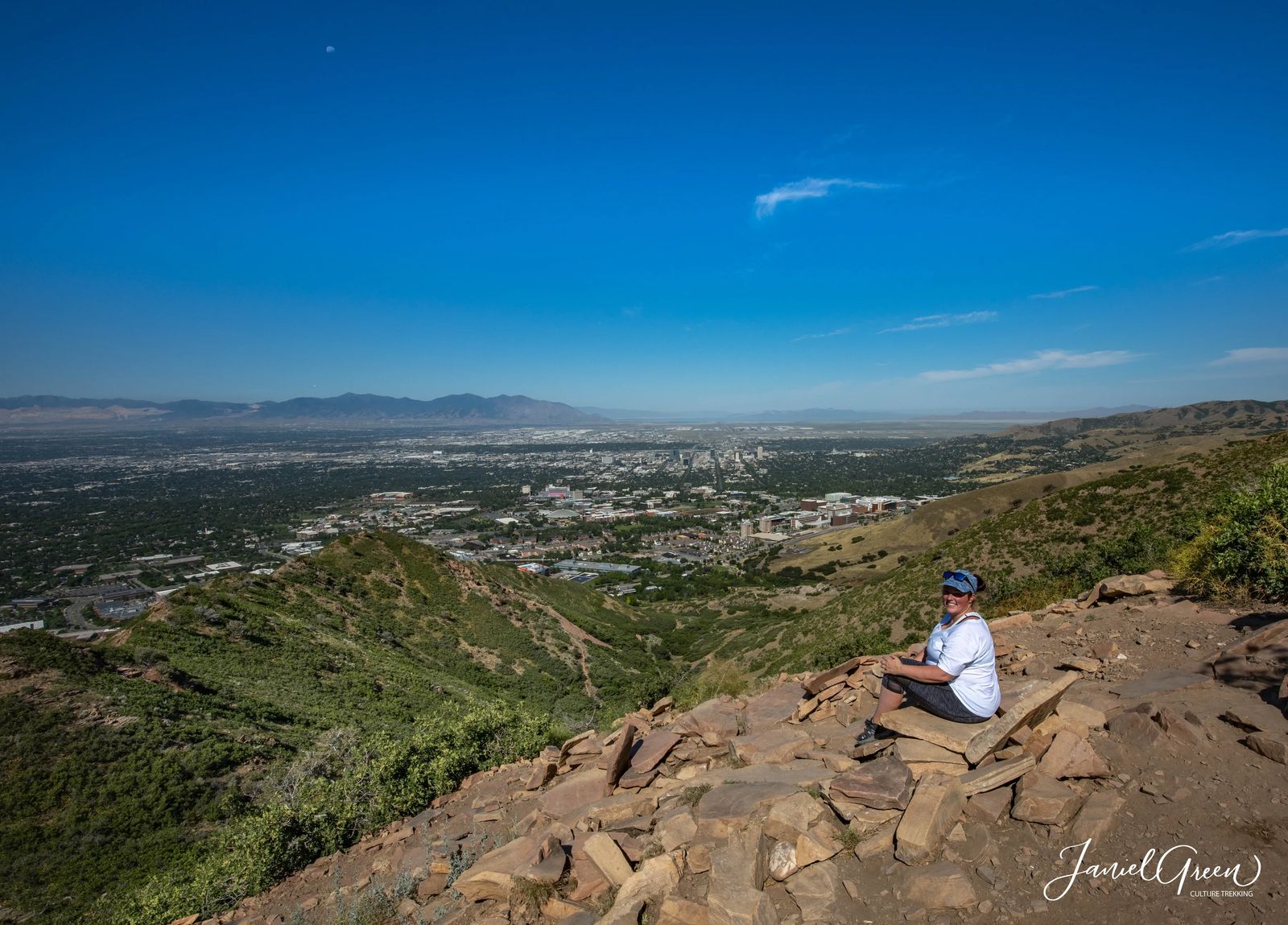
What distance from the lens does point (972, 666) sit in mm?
5723

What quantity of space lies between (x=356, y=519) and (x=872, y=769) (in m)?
120

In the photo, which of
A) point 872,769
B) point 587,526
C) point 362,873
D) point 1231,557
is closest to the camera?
point 872,769

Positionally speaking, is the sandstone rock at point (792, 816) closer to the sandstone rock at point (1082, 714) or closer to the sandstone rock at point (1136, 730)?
the sandstone rock at point (1082, 714)

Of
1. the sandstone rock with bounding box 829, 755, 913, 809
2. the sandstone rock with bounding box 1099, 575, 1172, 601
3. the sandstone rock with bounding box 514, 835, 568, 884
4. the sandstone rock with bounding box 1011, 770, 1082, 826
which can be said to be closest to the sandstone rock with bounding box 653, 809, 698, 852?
the sandstone rock with bounding box 514, 835, 568, 884

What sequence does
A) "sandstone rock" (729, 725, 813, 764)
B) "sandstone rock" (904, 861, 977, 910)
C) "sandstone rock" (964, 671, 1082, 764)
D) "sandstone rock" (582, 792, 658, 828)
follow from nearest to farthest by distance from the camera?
"sandstone rock" (904, 861, 977, 910), "sandstone rock" (964, 671, 1082, 764), "sandstone rock" (582, 792, 658, 828), "sandstone rock" (729, 725, 813, 764)

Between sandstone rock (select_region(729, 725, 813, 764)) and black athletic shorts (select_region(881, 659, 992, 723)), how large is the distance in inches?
65.6

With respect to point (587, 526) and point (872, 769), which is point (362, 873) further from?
point (587, 526)

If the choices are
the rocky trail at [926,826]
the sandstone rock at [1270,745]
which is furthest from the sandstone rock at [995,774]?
the sandstone rock at [1270,745]

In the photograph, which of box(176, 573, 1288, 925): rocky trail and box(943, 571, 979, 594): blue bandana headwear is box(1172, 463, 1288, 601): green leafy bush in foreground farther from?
box(943, 571, 979, 594): blue bandana headwear

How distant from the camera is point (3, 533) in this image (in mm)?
89250

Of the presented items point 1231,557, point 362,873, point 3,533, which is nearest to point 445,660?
point 362,873

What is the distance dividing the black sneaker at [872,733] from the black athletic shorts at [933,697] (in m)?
0.45

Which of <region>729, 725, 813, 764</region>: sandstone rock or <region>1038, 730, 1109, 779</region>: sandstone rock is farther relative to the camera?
<region>729, 725, 813, 764</region>: sandstone rock

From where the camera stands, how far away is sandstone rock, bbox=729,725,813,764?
709 cm
